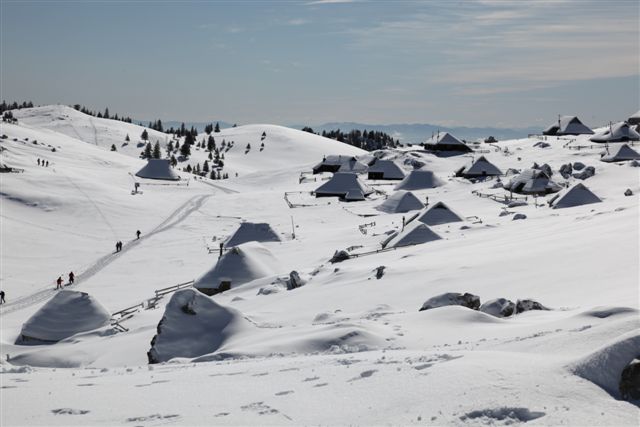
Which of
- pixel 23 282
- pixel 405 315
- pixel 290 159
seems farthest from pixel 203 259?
pixel 290 159

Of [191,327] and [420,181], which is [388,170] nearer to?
[420,181]

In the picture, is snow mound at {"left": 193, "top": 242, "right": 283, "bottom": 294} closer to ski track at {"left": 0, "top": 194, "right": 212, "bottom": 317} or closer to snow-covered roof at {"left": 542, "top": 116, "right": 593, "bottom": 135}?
ski track at {"left": 0, "top": 194, "right": 212, "bottom": 317}

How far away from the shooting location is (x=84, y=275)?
45.3 m

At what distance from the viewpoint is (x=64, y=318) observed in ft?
97.9

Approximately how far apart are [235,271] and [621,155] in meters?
55.5

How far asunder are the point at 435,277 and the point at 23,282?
30063mm

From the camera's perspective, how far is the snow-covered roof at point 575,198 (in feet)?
167

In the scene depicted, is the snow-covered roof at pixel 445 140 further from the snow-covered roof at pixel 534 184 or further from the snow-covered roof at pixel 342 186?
the snow-covered roof at pixel 534 184

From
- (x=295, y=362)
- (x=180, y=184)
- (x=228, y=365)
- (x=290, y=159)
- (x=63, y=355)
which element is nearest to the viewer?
(x=295, y=362)

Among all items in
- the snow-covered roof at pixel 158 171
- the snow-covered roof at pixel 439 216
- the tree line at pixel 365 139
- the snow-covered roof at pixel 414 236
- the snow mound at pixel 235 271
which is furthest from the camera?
the tree line at pixel 365 139

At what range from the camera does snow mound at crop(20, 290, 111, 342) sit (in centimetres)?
2916

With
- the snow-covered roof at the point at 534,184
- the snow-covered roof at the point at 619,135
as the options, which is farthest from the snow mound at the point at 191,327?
the snow-covered roof at the point at 619,135

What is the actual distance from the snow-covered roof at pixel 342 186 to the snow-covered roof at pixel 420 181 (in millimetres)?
4484

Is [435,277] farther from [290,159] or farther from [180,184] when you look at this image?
[290,159]
